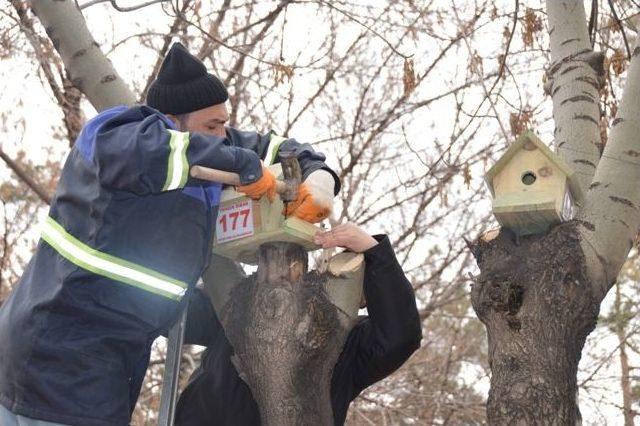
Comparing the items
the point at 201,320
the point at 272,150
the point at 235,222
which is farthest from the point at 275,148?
the point at 201,320

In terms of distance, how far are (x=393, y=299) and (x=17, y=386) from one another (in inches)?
45.9

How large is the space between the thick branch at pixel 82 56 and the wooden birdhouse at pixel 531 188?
1.43 m

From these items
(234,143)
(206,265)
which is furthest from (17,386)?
(234,143)

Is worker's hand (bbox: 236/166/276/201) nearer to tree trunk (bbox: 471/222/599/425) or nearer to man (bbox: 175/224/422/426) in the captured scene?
man (bbox: 175/224/422/426)

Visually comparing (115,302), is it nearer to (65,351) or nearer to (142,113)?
(65,351)

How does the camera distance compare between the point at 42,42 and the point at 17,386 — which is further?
the point at 42,42

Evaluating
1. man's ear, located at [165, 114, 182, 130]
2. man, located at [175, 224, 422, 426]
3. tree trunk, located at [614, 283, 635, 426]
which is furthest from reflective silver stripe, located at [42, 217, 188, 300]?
tree trunk, located at [614, 283, 635, 426]

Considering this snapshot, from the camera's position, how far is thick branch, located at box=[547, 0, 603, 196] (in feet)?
10.0

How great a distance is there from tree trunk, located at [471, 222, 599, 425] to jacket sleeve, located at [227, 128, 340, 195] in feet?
2.24

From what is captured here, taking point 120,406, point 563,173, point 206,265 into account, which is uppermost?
point 563,173

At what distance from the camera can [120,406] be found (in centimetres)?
267

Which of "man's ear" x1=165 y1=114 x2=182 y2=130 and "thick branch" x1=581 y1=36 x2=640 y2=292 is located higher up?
"man's ear" x1=165 y1=114 x2=182 y2=130

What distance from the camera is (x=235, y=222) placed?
9.78 feet

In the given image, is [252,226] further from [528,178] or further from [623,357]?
[623,357]
